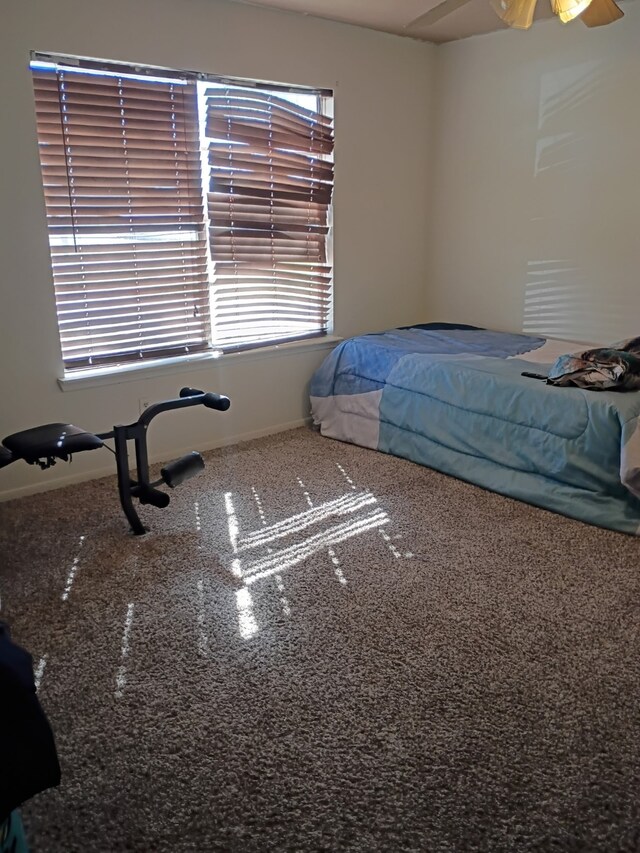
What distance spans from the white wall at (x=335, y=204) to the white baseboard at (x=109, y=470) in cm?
1

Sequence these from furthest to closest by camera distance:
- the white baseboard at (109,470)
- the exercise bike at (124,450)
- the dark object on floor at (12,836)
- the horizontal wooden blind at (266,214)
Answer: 1. the horizontal wooden blind at (266,214)
2. the white baseboard at (109,470)
3. the exercise bike at (124,450)
4. the dark object on floor at (12,836)

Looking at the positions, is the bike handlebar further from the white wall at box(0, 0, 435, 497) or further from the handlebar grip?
the white wall at box(0, 0, 435, 497)

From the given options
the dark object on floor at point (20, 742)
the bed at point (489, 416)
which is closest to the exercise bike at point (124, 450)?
the bed at point (489, 416)

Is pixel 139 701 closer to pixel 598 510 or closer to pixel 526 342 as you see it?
pixel 598 510

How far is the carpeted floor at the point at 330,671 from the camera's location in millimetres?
1533

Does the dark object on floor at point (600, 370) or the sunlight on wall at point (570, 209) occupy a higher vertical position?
the sunlight on wall at point (570, 209)

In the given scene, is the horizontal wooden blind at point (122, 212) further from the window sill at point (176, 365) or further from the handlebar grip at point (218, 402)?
the handlebar grip at point (218, 402)

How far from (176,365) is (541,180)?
243 cm

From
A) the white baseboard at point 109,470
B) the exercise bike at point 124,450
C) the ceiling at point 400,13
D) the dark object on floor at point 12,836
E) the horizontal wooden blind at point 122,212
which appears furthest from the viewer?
the ceiling at point 400,13

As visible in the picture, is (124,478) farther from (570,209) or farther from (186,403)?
(570,209)

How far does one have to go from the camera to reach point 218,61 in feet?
11.3

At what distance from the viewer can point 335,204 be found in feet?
13.6

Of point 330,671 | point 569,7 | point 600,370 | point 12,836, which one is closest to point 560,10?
point 569,7

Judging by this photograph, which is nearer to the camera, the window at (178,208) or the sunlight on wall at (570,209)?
the window at (178,208)
